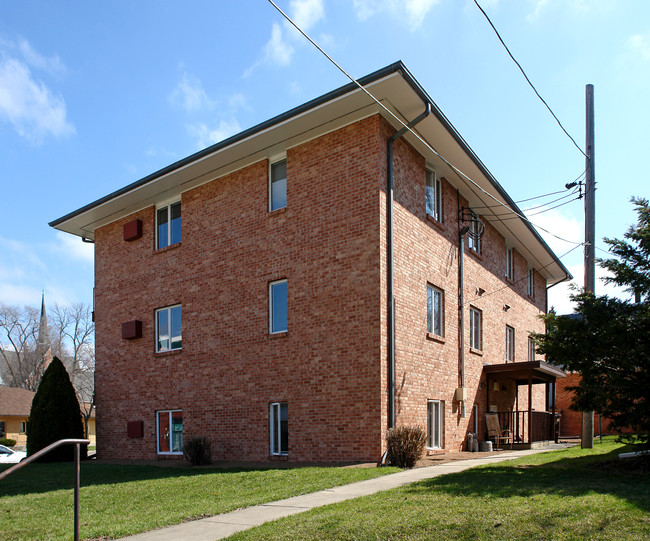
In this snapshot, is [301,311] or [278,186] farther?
[278,186]

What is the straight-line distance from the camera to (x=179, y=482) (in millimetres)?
10938

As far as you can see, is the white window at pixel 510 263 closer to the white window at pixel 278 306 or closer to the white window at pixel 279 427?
the white window at pixel 278 306

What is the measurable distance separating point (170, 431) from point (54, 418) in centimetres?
384

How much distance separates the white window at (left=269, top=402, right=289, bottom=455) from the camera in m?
14.2

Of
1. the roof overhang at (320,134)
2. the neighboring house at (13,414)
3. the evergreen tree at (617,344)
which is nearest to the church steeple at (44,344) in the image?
the neighboring house at (13,414)

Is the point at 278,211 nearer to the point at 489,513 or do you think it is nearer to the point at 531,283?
the point at 489,513

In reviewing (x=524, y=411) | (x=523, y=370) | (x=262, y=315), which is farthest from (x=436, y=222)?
(x=524, y=411)

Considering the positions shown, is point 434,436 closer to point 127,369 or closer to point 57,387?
point 127,369

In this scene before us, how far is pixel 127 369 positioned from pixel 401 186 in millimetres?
9564

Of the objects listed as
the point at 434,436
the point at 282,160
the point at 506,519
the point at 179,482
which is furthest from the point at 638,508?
the point at 282,160

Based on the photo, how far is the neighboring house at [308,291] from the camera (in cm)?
1323

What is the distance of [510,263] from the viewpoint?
23141mm

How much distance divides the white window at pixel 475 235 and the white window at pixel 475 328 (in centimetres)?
184

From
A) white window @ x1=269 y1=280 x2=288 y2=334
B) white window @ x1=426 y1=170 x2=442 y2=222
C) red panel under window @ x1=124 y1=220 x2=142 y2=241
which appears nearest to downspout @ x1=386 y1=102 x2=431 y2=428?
white window @ x1=426 y1=170 x2=442 y2=222
